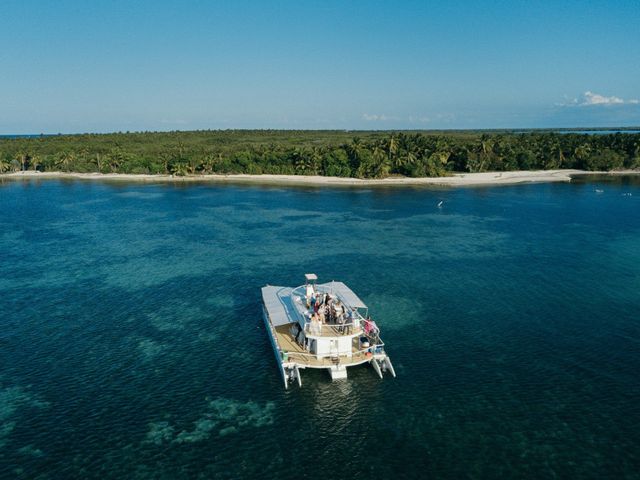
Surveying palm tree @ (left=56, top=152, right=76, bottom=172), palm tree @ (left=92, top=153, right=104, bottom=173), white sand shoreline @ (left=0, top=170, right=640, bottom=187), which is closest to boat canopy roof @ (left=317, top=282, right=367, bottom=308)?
white sand shoreline @ (left=0, top=170, right=640, bottom=187)

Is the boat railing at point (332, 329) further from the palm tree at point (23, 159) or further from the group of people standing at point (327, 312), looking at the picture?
the palm tree at point (23, 159)

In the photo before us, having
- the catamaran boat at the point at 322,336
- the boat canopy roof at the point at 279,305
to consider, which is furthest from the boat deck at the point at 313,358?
the boat canopy roof at the point at 279,305

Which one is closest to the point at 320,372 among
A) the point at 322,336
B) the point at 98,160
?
the point at 322,336

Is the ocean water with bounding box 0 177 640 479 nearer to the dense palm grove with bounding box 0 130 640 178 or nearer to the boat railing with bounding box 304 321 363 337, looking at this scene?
the boat railing with bounding box 304 321 363 337

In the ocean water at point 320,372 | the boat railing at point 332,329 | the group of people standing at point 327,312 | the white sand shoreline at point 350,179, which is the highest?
the white sand shoreline at point 350,179

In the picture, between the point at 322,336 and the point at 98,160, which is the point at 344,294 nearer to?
the point at 322,336

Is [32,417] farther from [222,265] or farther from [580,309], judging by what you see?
[580,309]

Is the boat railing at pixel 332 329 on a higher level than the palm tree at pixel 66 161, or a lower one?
lower

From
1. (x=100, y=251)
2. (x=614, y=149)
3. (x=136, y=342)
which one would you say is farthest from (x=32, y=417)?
(x=614, y=149)
